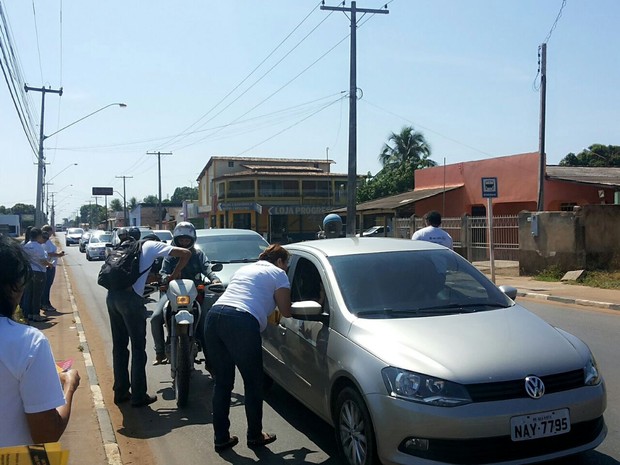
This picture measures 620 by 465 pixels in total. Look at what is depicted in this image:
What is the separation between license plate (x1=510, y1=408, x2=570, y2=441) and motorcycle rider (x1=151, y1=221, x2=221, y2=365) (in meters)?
4.18

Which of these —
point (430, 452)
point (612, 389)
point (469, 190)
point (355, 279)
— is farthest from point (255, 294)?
point (469, 190)

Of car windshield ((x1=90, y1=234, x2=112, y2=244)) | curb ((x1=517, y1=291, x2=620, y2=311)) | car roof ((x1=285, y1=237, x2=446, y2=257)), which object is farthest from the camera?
car windshield ((x1=90, y1=234, x2=112, y2=244))

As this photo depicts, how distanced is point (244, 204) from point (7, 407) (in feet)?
179

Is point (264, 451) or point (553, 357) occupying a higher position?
point (553, 357)

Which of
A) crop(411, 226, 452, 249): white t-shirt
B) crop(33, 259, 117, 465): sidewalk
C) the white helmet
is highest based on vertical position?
the white helmet

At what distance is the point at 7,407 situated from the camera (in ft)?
7.15

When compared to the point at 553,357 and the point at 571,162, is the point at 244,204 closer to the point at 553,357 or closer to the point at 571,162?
the point at 571,162

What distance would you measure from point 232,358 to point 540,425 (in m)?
2.30

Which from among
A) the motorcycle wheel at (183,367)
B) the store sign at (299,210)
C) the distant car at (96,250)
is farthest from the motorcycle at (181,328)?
the store sign at (299,210)

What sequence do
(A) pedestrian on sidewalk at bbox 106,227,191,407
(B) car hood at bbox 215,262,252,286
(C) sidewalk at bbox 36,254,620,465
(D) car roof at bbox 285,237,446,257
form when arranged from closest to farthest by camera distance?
(C) sidewalk at bbox 36,254,620,465, (D) car roof at bbox 285,237,446,257, (A) pedestrian on sidewalk at bbox 106,227,191,407, (B) car hood at bbox 215,262,252,286

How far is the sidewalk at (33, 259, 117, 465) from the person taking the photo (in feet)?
16.5

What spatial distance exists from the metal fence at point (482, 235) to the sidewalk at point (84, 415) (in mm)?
15577

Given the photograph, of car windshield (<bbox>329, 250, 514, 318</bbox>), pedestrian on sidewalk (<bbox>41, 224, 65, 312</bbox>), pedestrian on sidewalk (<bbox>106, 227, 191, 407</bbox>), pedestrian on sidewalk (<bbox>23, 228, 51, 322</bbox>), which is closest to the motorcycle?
pedestrian on sidewalk (<bbox>106, 227, 191, 407</bbox>)

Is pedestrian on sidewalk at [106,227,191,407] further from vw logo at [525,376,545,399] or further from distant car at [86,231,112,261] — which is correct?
distant car at [86,231,112,261]
